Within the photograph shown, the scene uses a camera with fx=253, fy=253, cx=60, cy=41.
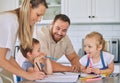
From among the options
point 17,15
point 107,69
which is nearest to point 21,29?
point 17,15

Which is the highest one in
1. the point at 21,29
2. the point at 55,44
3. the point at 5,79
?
the point at 21,29

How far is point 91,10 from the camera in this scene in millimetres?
3650

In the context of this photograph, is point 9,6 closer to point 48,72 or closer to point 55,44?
point 55,44

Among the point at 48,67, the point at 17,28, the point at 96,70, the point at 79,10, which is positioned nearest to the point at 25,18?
the point at 17,28

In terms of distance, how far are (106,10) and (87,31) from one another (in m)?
0.46

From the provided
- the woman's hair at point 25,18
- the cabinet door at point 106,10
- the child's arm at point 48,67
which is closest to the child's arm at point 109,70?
the child's arm at point 48,67

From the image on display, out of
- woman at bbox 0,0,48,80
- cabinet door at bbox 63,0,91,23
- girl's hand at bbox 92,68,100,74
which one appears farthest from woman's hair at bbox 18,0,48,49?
cabinet door at bbox 63,0,91,23

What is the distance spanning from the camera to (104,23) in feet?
12.5

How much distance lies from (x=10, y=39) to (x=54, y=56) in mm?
1010

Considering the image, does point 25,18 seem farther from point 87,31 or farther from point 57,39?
point 87,31

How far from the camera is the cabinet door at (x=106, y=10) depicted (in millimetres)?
3572

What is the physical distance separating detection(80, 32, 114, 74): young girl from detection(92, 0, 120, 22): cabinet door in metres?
1.44

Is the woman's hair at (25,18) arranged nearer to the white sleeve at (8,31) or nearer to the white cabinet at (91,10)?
the white sleeve at (8,31)

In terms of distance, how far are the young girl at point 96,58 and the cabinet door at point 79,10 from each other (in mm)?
1453
